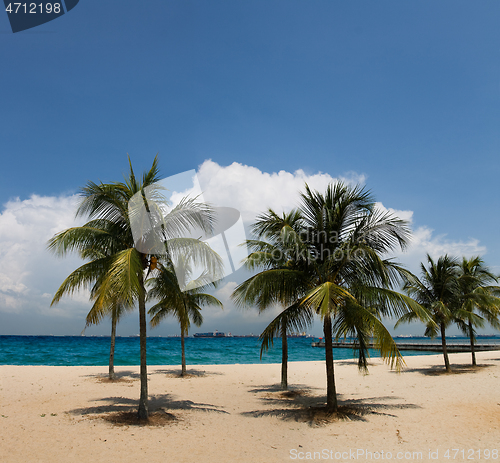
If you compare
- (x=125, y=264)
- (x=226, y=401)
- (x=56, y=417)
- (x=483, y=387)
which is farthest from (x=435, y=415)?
(x=56, y=417)

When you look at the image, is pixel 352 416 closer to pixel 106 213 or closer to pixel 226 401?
pixel 226 401

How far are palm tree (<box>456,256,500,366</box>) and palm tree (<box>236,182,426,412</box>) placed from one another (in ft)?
36.3

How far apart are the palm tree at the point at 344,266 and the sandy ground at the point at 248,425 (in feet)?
5.62

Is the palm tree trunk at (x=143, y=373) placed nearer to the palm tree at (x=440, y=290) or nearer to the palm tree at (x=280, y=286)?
the palm tree at (x=280, y=286)

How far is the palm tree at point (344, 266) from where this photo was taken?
28.2ft

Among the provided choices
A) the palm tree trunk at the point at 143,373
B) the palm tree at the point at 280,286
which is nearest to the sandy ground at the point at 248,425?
the palm tree trunk at the point at 143,373

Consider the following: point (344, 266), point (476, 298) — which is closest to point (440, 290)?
point (476, 298)

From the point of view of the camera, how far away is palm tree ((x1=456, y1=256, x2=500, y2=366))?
17266 mm

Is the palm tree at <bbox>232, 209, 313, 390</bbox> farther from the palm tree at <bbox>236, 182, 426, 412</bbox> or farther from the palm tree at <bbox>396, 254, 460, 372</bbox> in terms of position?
the palm tree at <bbox>396, 254, 460, 372</bbox>

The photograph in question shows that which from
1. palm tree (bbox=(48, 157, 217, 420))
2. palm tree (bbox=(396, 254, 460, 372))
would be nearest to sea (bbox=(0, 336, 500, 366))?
palm tree (bbox=(396, 254, 460, 372))

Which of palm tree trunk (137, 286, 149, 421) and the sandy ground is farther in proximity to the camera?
palm tree trunk (137, 286, 149, 421)

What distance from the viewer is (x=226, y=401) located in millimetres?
12055

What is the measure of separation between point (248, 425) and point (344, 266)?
4835mm

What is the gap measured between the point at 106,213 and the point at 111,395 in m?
7.49
